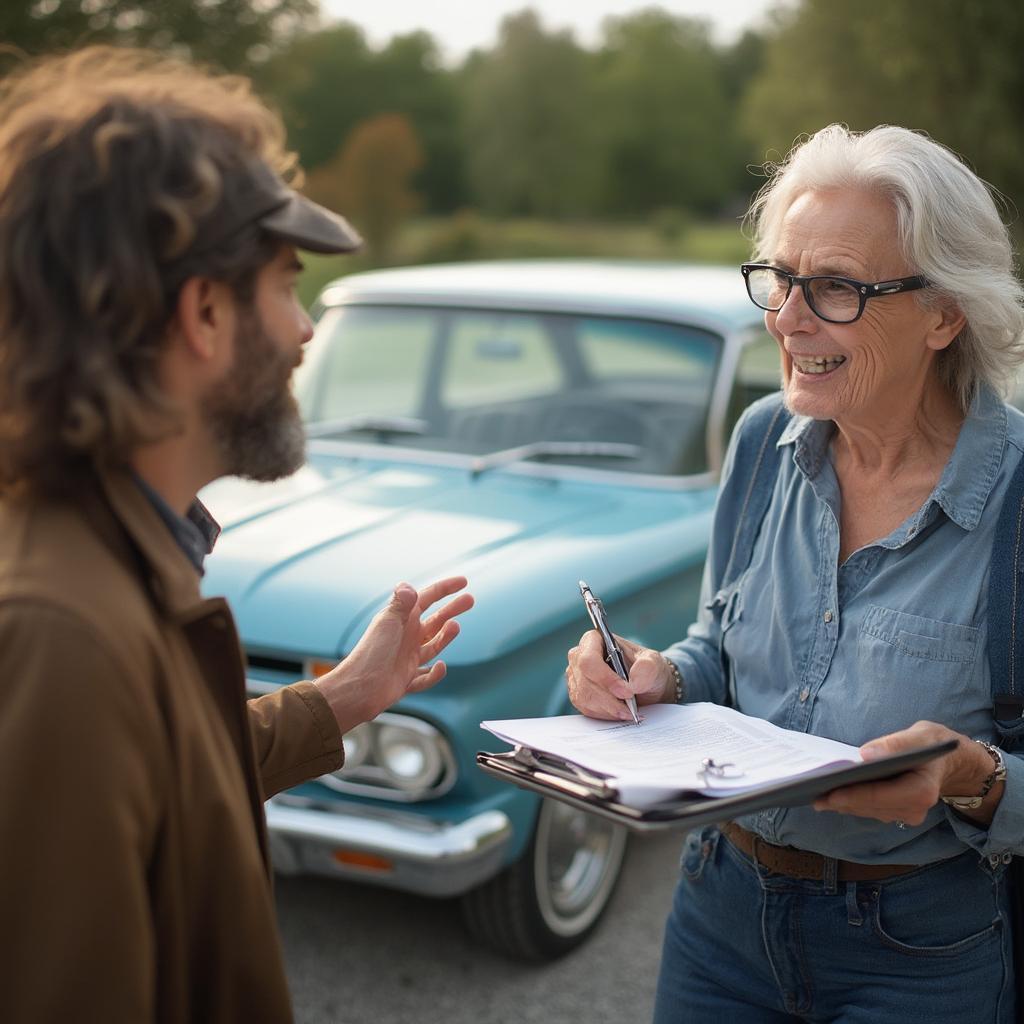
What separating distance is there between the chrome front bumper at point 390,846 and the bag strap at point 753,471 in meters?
1.36

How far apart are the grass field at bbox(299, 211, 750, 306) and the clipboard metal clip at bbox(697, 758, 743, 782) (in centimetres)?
2215

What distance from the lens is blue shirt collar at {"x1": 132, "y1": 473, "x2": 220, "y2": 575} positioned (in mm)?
1487

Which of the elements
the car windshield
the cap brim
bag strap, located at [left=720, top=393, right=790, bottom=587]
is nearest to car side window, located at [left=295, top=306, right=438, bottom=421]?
the car windshield

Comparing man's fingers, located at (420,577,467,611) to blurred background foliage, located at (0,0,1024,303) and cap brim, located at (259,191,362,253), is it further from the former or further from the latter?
blurred background foliage, located at (0,0,1024,303)

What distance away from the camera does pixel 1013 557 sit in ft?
6.16

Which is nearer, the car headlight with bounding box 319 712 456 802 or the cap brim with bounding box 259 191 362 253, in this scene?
the cap brim with bounding box 259 191 362 253

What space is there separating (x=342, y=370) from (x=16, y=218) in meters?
3.75

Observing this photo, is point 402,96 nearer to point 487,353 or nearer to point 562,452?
point 487,353

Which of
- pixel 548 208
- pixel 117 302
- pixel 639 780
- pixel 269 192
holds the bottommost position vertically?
pixel 548 208

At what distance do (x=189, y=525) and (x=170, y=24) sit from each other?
422 inches

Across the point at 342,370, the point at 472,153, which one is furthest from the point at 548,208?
the point at 342,370

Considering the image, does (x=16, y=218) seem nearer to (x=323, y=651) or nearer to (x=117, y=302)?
(x=117, y=302)

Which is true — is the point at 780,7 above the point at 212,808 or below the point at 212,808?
above

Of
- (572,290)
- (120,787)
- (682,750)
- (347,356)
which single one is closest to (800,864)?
(682,750)
